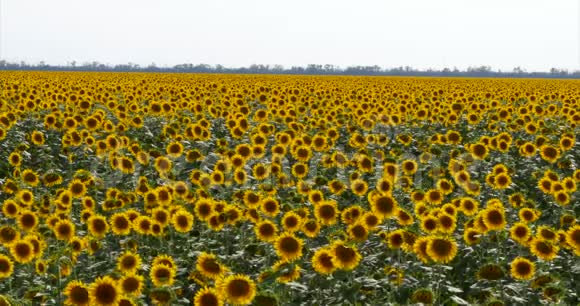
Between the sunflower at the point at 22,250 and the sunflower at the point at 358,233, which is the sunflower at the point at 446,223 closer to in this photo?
the sunflower at the point at 358,233

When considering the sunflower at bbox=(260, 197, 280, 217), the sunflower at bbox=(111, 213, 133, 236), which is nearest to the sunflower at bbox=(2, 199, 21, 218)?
the sunflower at bbox=(111, 213, 133, 236)

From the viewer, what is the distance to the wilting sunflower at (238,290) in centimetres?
412

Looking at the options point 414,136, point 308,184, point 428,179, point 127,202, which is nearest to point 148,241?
point 127,202

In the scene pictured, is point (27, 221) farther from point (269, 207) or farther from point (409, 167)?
point (409, 167)

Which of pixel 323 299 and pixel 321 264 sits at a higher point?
pixel 321 264

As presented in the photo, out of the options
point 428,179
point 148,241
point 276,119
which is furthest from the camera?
point 276,119

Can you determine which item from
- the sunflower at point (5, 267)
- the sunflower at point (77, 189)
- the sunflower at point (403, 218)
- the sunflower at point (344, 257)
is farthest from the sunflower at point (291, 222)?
the sunflower at point (77, 189)

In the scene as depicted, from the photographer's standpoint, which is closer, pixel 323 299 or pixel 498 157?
pixel 323 299

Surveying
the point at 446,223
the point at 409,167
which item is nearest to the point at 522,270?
the point at 446,223

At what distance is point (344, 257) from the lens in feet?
15.5

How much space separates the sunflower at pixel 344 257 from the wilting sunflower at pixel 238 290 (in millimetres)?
798

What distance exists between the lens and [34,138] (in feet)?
37.2

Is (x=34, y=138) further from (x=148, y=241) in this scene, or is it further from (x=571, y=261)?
(x=571, y=261)

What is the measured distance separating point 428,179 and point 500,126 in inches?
210
